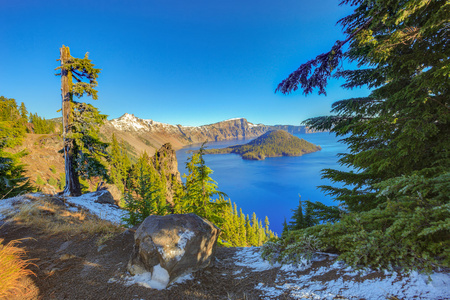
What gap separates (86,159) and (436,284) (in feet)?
48.5

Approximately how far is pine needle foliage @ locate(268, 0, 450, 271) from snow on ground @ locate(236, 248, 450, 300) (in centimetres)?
14

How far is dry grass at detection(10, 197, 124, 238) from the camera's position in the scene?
5586mm

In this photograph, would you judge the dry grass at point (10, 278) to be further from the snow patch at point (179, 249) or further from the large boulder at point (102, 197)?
the large boulder at point (102, 197)

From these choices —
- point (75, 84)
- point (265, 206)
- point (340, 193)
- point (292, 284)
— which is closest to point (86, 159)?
point (75, 84)

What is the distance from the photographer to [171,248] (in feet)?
11.8

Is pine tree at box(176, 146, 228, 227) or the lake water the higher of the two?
pine tree at box(176, 146, 228, 227)

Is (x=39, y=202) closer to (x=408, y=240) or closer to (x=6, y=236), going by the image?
(x=6, y=236)

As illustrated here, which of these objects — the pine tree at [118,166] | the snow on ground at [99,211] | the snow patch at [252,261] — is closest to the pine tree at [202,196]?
the snow patch at [252,261]

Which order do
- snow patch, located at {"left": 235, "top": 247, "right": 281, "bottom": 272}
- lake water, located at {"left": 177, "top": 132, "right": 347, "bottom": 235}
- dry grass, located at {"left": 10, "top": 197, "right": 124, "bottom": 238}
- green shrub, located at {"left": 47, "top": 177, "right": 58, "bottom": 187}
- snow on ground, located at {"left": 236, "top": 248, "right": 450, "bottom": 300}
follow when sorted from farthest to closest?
lake water, located at {"left": 177, "top": 132, "right": 347, "bottom": 235}, green shrub, located at {"left": 47, "top": 177, "right": 58, "bottom": 187}, dry grass, located at {"left": 10, "top": 197, "right": 124, "bottom": 238}, snow patch, located at {"left": 235, "top": 247, "right": 281, "bottom": 272}, snow on ground, located at {"left": 236, "top": 248, "right": 450, "bottom": 300}

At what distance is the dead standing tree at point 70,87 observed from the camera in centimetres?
1052

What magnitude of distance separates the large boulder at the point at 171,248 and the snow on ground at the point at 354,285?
4.87 ft

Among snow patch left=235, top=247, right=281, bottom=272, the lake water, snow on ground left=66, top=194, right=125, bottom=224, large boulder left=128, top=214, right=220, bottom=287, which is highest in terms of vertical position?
large boulder left=128, top=214, right=220, bottom=287

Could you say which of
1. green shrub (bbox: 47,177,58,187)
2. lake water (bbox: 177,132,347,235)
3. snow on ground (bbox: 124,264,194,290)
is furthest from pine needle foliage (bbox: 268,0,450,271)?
lake water (bbox: 177,132,347,235)

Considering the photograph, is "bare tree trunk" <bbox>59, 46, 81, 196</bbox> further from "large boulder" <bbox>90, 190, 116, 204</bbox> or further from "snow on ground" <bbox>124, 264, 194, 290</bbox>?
"snow on ground" <bbox>124, 264, 194, 290</bbox>
